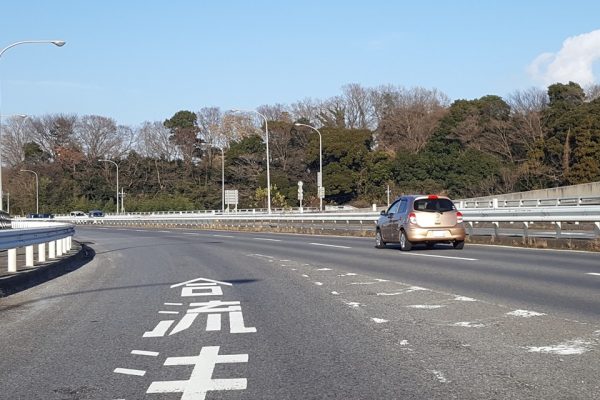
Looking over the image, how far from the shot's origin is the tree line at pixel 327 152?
65.6 metres

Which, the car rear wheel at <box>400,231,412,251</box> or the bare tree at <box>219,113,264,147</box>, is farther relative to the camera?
Result: the bare tree at <box>219,113,264,147</box>

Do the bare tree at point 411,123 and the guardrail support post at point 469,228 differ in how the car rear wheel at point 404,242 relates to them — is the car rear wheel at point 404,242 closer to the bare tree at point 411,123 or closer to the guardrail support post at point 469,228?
the guardrail support post at point 469,228

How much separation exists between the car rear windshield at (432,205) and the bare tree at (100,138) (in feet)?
287

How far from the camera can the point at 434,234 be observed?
1972cm

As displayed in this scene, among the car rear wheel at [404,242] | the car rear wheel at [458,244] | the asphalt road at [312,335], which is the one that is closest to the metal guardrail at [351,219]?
the car rear wheel at [458,244]

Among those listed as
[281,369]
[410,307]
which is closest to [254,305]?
[410,307]

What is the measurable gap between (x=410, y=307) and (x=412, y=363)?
11.2ft

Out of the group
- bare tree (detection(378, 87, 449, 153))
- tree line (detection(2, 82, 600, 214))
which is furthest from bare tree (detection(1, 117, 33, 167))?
bare tree (detection(378, 87, 449, 153))

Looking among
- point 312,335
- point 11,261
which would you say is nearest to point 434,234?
point 11,261

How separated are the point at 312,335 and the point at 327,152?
73999 millimetres

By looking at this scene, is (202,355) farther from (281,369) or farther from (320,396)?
(320,396)

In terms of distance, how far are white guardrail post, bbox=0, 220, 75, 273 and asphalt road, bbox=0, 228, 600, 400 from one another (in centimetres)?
118

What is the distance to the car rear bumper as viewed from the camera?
19719mm

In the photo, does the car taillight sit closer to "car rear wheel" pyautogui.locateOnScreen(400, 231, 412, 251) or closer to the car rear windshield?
the car rear windshield
